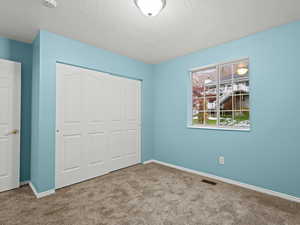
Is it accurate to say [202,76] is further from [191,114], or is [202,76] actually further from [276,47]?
[276,47]

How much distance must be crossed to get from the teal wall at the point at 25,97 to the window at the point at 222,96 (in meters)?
3.23

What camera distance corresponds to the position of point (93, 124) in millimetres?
2889

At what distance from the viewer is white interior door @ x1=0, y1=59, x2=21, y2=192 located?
2348 millimetres

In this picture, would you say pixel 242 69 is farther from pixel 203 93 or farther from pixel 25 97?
pixel 25 97

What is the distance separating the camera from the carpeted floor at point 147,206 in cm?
170

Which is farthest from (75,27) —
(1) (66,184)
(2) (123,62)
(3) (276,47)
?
(3) (276,47)

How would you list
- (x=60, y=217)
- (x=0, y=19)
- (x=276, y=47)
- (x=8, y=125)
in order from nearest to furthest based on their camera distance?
(x=60, y=217) < (x=0, y=19) < (x=276, y=47) < (x=8, y=125)

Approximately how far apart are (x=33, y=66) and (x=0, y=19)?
729mm

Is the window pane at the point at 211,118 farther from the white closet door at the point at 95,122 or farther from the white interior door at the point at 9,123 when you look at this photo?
the white interior door at the point at 9,123

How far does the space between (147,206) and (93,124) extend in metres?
1.75

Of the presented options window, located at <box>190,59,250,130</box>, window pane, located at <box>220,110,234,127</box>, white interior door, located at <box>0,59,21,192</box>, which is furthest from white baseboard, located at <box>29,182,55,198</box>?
window pane, located at <box>220,110,234,127</box>

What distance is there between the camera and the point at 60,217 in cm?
174

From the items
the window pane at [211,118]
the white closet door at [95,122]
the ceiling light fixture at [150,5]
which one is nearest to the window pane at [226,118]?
the window pane at [211,118]

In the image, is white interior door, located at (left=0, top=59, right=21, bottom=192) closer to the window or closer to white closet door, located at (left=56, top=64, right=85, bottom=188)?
white closet door, located at (left=56, top=64, right=85, bottom=188)
